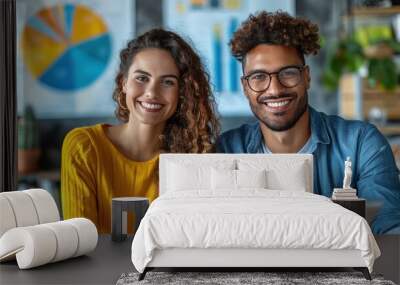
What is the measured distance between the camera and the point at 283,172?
5.60 m

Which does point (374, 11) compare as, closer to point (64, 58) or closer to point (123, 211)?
point (64, 58)

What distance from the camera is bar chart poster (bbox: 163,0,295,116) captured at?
763 cm

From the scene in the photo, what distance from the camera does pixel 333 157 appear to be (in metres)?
5.96

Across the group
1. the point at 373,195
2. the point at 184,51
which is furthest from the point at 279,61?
the point at 373,195

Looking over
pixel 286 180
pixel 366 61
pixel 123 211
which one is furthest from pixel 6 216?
pixel 366 61

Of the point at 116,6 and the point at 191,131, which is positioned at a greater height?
the point at 116,6

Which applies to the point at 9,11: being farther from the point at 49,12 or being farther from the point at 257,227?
the point at 257,227

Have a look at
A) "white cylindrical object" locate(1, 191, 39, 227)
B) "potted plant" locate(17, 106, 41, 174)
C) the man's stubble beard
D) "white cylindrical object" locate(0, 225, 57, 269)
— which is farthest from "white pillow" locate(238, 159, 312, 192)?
"potted plant" locate(17, 106, 41, 174)

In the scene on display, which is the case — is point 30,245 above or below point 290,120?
below

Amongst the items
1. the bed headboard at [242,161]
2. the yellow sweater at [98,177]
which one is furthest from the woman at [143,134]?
the bed headboard at [242,161]

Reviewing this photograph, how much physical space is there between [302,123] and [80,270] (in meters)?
2.28

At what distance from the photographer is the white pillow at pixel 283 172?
5.57 meters

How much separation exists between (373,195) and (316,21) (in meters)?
2.35

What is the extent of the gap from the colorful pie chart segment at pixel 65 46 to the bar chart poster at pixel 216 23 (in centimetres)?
77
